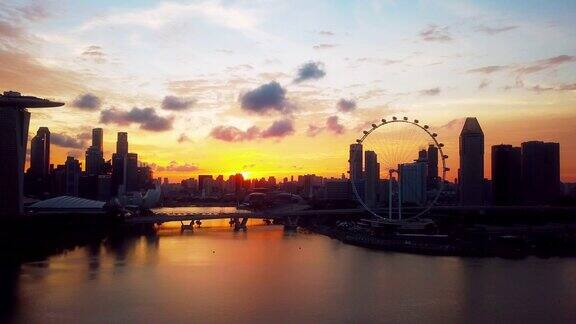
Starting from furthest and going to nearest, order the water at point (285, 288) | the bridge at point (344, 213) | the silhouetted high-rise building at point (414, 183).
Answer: the silhouetted high-rise building at point (414, 183) < the bridge at point (344, 213) < the water at point (285, 288)

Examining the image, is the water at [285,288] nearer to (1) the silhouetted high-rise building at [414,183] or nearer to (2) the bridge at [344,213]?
(2) the bridge at [344,213]

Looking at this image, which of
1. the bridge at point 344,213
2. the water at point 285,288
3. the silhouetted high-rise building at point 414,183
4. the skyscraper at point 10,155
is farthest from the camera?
the silhouetted high-rise building at point 414,183

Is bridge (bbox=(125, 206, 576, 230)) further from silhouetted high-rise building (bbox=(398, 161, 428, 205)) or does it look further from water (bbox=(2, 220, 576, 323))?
water (bbox=(2, 220, 576, 323))

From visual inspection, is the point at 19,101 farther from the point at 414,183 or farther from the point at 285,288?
the point at 414,183

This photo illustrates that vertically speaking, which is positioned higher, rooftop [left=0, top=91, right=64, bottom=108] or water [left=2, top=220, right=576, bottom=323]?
rooftop [left=0, top=91, right=64, bottom=108]

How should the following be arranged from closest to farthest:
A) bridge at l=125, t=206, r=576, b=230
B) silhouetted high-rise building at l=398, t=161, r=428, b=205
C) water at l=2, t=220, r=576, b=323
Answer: water at l=2, t=220, r=576, b=323 < bridge at l=125, t=206, r=576, b=230 < silhouetted high-rise building at l=398, t=161, r=428, b=205

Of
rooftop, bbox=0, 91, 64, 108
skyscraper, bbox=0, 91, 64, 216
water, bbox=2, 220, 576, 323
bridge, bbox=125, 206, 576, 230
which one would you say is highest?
rooftop, bbox=0, 91, 64, 108

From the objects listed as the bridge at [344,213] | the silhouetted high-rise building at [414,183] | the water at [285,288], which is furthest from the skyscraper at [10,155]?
the silhouetted high-rise building at [414,183]

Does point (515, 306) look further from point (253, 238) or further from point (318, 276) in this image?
point (253, 238)

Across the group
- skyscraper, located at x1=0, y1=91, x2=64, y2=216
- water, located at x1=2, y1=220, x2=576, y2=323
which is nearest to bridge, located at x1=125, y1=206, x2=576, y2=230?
skyscraper, located at x1=0, y1=91, x2=64, y2=216

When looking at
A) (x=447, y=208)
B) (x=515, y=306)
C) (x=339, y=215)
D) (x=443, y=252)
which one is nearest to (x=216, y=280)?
(x=515, y=306)
